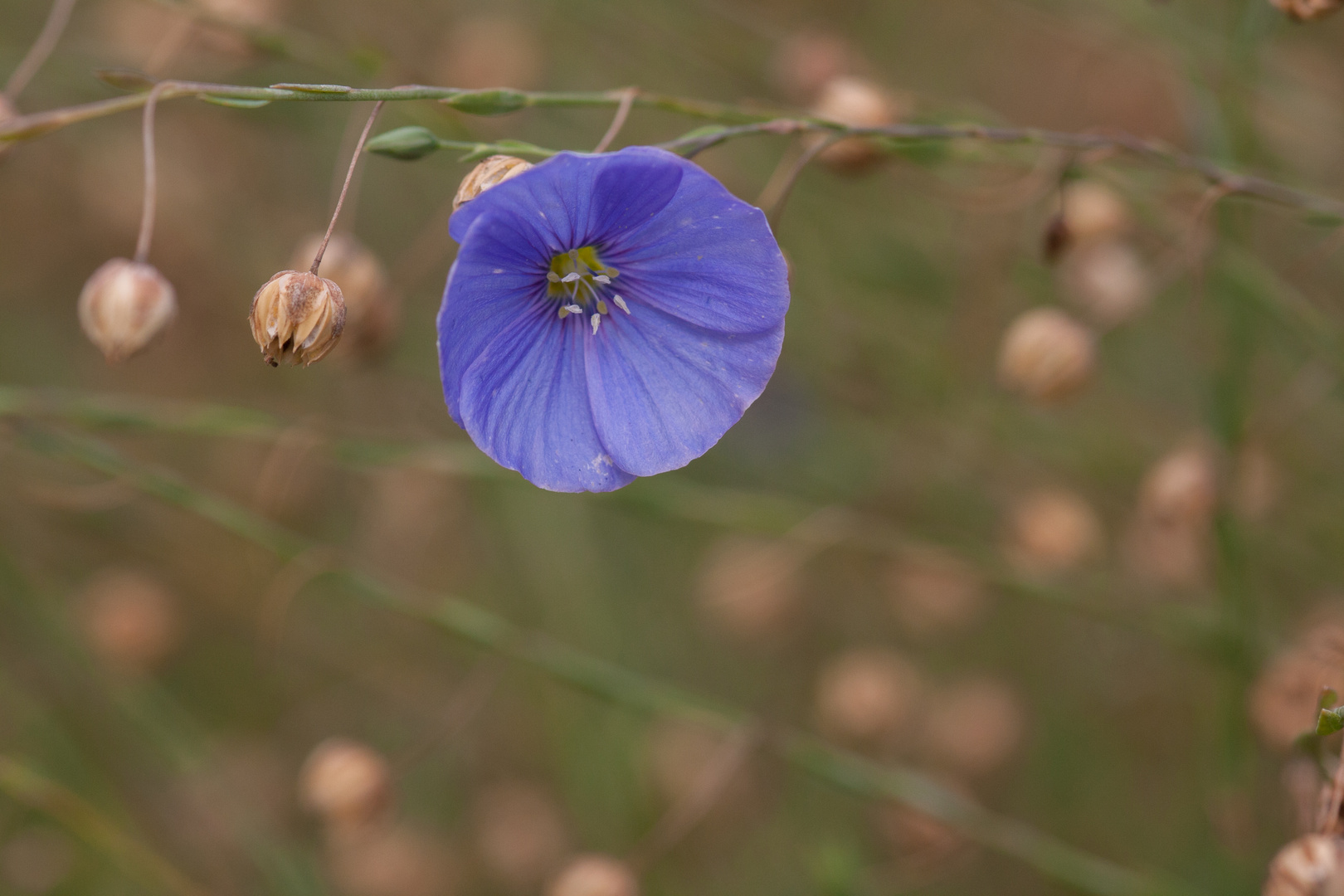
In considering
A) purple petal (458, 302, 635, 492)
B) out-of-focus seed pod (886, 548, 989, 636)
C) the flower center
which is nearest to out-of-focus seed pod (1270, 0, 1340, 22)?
the flower center

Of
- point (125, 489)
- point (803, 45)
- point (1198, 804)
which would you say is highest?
point (803, 45)

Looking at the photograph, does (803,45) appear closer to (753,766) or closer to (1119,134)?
(1119,134)

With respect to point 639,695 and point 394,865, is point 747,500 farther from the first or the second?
point 394,865

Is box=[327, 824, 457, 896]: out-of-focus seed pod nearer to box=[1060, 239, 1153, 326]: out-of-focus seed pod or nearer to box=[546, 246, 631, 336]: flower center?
box=[546, 246, 631, 336]: flower center

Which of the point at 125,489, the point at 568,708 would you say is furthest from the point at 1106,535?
the point at 125,489

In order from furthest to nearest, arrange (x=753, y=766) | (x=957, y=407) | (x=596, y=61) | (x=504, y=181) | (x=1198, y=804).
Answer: (x=596, y=61), (x=753, y=766), (x=1198, y=804), (x=957, y=407), (x=504, y=181)

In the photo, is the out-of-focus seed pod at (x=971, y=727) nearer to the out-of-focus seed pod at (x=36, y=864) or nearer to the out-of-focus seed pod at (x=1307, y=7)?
the out-of-focus seed pod at (x=1307, y=7)
